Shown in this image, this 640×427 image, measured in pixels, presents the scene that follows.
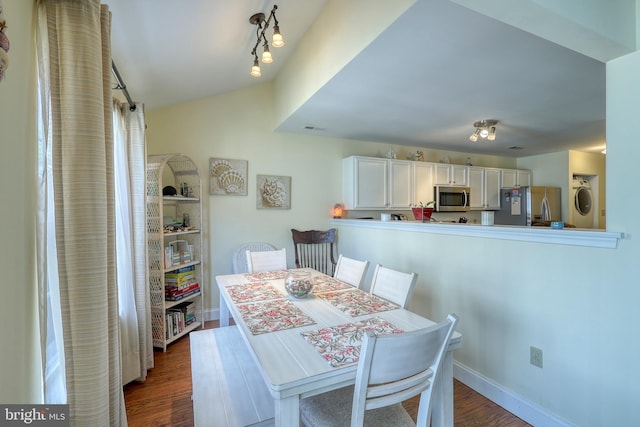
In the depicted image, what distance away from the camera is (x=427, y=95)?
101 inches

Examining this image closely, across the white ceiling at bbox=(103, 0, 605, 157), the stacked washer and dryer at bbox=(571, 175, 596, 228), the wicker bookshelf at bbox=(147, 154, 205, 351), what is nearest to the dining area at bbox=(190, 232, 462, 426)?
the wicker bookshelf at bbox=(147, 154, 205, 351)

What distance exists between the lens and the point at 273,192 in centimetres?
370

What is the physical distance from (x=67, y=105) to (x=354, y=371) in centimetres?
149

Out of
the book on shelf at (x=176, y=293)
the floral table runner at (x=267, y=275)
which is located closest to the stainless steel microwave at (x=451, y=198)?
the floral table runner at (x=267, y=275)

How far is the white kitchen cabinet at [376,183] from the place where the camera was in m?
3.93

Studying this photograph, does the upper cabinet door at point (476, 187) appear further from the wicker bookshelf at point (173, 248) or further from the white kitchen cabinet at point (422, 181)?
the wicker bookshelf at point (173, 248)

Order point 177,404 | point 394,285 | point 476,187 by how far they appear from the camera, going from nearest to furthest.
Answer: point 394,285
point 177,404
point 476,187

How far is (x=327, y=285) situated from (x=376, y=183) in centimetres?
222

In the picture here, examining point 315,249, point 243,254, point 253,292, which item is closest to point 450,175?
point 315,249

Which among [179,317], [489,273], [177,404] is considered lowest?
[177,404]

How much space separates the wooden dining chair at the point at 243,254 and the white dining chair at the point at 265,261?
1.88ft

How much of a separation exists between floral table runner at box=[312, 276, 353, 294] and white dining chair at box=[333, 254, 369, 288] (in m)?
0.09

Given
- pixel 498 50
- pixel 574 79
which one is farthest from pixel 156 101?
pixel 574 79

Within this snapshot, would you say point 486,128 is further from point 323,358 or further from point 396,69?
point 323,358
